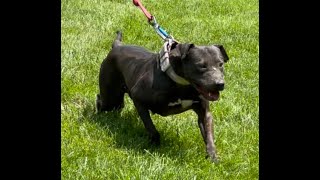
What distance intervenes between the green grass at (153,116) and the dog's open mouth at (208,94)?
1.53 feet

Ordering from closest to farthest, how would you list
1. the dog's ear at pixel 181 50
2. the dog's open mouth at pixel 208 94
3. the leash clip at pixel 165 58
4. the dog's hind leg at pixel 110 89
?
the dog's open mouth at pixel 208 94, the dog's ear at pixel 181 50, the leash clip at pixel 165 58, the dog's hind leg at pixel 110 89

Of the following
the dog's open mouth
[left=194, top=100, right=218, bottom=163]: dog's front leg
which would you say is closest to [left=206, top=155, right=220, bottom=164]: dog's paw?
[left=194, top=100, right=218, bottom=163]: dog's front leg

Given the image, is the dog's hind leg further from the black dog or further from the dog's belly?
the dog's belly

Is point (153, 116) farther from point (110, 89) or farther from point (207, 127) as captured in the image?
point (207, 127)

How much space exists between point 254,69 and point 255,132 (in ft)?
6.61

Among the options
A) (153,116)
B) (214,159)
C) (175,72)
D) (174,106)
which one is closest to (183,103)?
(174,106)

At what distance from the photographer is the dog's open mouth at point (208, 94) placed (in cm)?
412

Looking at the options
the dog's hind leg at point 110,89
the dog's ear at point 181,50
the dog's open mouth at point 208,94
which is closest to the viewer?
the dog's open mouth at point 208,94

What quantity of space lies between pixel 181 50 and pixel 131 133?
0.92 meters

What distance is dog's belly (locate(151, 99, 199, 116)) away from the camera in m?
4.41

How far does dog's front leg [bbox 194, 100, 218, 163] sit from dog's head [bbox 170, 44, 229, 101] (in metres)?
0.28

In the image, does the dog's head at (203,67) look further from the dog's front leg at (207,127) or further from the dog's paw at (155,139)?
the dog's paw at (155,139)

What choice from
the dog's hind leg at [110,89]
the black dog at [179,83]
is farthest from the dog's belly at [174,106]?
the dog's hind leg at [110,89]

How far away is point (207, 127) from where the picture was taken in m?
4.44
